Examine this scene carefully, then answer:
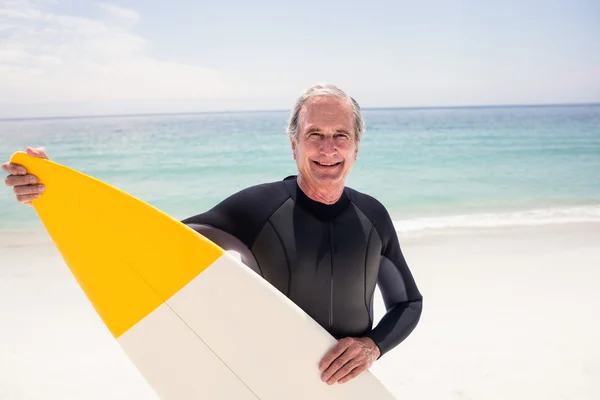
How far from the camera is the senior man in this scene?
1469 mm

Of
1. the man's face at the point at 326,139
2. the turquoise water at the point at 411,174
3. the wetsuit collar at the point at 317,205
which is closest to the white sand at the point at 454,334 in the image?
the wetsuit collar at the point at 317,205

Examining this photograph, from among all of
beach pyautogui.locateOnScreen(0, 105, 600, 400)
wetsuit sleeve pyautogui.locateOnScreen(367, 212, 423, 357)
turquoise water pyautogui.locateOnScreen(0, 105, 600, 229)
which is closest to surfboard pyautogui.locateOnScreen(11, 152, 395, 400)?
wetsuit sleeve pyautogui.locateOnScreen(367, 212, 423, 357)

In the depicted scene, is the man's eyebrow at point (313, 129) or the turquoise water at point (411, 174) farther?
the turquoise water at point (411, 174)

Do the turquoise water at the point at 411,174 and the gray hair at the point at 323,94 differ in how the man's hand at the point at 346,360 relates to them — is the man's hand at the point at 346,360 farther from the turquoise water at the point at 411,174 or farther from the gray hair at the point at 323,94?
the turquoise water at the point at 411,174

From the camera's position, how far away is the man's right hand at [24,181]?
1.39 metres

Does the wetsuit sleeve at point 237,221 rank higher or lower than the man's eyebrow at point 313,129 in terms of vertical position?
lower

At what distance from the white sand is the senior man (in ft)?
4.50

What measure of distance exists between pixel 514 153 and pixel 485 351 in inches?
697

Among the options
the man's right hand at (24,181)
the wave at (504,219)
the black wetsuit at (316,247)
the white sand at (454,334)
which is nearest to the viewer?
the man's right hand at (24,181)

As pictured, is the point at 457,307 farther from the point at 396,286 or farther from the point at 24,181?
the point at 24,181

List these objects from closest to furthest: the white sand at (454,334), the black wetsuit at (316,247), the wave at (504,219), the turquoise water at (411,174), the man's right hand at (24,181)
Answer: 1. the man's right hand at (24,181)
2. the black wetsuit at (316,247)
3. the white sand at (454,334)
4. the wave at (504,219)
5. the turquoise water at (411,174)

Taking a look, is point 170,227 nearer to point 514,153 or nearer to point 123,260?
point 123,260

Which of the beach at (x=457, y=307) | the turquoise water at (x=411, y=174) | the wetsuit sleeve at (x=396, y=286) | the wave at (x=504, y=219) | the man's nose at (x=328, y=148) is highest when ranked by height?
the man's nose at (x=328, y=148)

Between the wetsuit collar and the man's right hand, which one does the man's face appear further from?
the man's right hand
